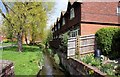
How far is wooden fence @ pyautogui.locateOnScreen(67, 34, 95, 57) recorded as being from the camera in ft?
61.0

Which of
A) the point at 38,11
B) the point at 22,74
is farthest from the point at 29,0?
the point at 22,74

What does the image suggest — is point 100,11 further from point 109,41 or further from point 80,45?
point 80,45

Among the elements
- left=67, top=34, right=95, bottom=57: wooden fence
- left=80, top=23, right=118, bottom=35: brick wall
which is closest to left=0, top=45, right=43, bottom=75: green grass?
left=67, top=34, right=95, bottom=57: wooden fence

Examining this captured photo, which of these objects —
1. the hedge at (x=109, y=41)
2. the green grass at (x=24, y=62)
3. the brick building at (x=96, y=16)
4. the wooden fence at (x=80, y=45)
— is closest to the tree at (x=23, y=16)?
the green grass at (x=24, y=62)

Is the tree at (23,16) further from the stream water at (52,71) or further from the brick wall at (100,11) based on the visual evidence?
the brick wall at (100,11)

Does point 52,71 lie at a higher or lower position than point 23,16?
lower

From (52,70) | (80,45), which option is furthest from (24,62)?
(80,45)

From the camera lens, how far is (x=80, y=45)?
18703 millimetres

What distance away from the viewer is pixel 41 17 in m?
26.5

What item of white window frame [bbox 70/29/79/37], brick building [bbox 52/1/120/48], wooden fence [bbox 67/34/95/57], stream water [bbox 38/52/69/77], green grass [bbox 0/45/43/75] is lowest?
stream water [bbox 38/52/69/77]

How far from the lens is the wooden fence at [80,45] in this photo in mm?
18594

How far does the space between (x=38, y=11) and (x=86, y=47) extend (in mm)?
8775

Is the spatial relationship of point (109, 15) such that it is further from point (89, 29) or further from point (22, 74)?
point (22, 74)

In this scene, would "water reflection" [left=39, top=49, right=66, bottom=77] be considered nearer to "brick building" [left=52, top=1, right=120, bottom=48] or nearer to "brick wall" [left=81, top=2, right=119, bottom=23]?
"brick building" [left=52, top=1, right=120, bottom=48]
